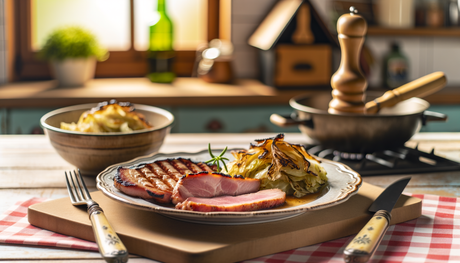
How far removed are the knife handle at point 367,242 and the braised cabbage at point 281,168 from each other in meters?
0.14

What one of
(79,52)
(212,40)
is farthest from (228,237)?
(212,40)

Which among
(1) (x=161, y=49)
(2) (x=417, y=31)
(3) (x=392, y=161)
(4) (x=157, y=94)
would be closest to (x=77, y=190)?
(3) (x=392, y=161)

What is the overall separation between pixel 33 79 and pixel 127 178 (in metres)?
2.18

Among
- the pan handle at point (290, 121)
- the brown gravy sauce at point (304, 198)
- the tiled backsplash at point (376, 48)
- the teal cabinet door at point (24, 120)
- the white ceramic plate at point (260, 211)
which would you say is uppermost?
the tiled backsplash at point (376, 48)

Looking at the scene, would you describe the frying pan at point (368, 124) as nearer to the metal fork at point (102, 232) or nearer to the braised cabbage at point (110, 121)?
the braised cabbage at point (110, 121)

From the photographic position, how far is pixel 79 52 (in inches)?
96.8

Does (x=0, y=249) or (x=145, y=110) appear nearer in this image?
(x=0, y=249)

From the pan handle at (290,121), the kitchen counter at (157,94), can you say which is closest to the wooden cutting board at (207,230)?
the pan handle at (290,121)

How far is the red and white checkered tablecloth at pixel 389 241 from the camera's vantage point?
664 millimetres

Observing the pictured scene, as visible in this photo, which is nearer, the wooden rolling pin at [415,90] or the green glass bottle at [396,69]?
the wooden rolling pin at [415,90]

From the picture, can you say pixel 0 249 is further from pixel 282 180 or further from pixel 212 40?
pixel 212 40

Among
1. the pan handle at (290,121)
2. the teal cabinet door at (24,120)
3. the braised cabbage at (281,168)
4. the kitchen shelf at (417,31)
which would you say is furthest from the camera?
the kitchen shelf at (417,31)

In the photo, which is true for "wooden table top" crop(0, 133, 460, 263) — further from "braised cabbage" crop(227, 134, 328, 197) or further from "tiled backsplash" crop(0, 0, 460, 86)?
"tiled backsplash" crop(0, 0, 460, 86)

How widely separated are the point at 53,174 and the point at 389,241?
2.47ft
